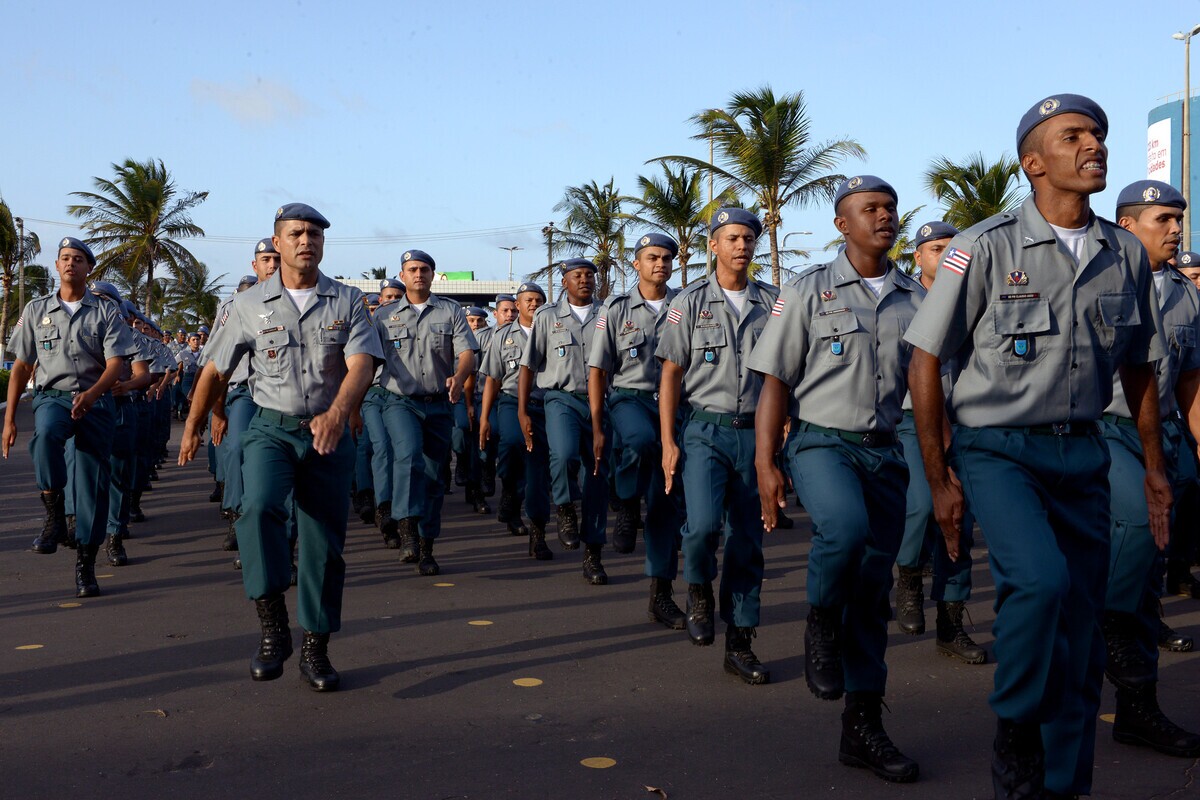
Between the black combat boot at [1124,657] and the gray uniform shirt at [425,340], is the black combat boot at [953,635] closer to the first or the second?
the black combat boot at [1124,657]

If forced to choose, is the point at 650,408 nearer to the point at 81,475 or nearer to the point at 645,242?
the point at 645,242

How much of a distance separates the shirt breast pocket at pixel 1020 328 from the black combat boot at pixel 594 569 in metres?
5.04

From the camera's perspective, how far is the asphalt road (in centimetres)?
439

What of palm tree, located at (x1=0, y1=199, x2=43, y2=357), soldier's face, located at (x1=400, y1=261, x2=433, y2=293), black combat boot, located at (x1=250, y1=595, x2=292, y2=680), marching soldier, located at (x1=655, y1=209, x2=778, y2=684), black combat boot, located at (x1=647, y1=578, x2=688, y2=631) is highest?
palm tree, located at (x1=0, y1=199, x2=43, y2=357)

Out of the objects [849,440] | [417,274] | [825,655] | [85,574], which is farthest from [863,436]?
[417,274]

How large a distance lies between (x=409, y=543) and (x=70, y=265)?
305 centimetres

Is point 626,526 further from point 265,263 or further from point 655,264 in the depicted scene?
point 265,263

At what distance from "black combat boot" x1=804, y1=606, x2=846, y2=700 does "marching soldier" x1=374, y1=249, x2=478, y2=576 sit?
15.4 feet

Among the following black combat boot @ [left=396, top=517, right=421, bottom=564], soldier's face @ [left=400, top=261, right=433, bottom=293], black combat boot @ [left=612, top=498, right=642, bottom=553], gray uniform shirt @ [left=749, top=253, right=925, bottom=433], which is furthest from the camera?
soldier's face @ [left=400, top=261, right=433, bottom=293]

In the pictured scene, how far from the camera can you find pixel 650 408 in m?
7.77

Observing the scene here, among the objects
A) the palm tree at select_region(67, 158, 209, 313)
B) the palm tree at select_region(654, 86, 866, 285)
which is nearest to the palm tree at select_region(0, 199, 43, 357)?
the palm tree at select_region(67, 158, 209, 313)

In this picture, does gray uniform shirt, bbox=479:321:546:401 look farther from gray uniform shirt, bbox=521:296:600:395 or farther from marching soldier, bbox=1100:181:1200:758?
marching soldier, bbox=1100:181:1200:758

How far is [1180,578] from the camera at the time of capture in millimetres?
8023

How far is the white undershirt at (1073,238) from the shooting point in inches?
152
